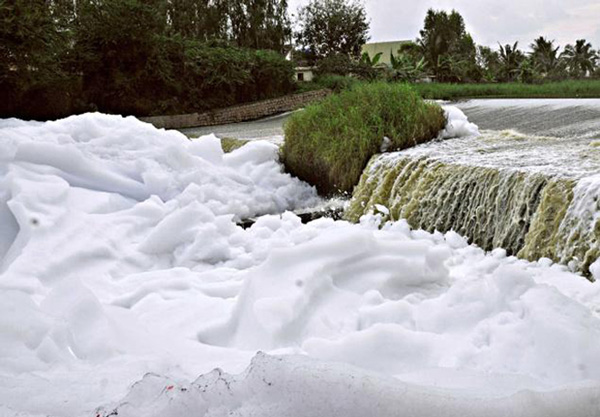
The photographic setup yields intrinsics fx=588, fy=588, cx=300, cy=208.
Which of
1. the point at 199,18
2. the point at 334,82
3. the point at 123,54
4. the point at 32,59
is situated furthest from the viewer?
the point at 199,18

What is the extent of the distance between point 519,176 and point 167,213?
2.20 metres

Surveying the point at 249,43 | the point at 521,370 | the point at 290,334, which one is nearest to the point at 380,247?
the point at 290,334

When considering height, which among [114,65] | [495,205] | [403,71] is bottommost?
[495,205]

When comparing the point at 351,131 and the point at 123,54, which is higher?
the point at 123,54

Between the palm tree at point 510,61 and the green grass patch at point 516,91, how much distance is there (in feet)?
26.3

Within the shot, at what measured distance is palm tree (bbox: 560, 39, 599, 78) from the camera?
26969mm

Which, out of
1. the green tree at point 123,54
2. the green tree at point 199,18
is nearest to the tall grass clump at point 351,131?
the green tree at point 123,54

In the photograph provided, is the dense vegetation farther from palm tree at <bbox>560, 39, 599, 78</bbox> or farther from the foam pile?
the foam pile

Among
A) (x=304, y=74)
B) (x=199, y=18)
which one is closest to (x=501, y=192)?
(x=199, y=18)

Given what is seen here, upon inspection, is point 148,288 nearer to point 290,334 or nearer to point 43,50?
point 290,334

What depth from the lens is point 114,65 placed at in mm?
13602

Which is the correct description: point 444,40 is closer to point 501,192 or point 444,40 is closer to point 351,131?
point 351,131

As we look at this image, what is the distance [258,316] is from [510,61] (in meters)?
23.8

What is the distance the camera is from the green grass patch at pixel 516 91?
1285 cm
